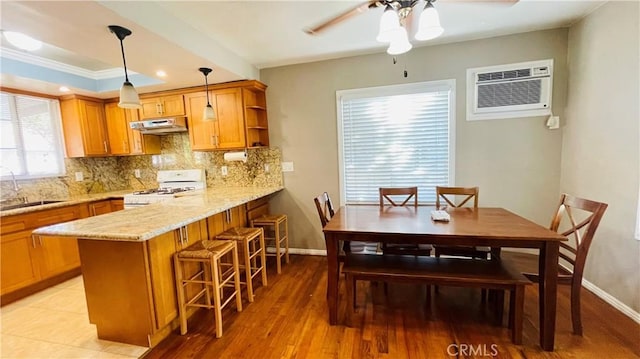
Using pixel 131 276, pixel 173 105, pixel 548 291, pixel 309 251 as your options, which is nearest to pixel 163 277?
pixel 131 276

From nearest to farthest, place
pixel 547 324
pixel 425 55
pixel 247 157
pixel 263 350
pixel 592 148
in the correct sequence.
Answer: pixel 547 324 → pixel 263 350 → pixel 592 148 → pixel 425 55 → pixel 247 157

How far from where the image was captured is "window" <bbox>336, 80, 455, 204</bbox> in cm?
300

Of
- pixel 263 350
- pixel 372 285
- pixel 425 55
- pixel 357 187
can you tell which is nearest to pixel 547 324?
pixel 372 285

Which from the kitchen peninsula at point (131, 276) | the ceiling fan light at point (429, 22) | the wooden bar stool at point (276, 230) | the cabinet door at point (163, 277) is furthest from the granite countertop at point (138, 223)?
the ceiling fan light at point (429, 22)

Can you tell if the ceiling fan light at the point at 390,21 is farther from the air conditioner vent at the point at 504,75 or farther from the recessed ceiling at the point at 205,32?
the air conditioner vent at the point at 504,75

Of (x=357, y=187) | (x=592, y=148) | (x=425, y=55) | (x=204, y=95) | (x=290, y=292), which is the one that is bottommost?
(x=290, y=292)

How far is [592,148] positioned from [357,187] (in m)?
2.23

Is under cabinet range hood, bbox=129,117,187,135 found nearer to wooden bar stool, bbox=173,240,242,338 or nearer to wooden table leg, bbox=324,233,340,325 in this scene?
wooden bar stool, bbox=173,240,242,338

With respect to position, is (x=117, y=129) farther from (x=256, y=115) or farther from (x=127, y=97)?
(x=127, y=97)

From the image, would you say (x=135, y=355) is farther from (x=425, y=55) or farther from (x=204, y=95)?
(x=425, y=55)

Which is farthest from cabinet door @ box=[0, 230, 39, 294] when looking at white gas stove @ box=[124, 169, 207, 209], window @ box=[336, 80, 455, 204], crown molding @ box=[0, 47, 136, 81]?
window @ box=[336, 80, 455, 204]

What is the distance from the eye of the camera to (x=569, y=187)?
264 cm

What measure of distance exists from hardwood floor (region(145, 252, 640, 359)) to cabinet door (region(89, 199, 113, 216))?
86.4 inches

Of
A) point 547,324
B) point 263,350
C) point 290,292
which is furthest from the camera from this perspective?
point 290,292
